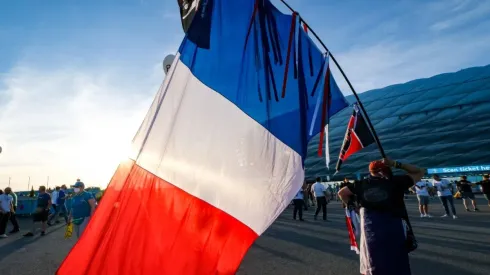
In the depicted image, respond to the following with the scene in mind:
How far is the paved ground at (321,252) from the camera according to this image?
5539 mm

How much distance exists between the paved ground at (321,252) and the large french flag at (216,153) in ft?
9.22

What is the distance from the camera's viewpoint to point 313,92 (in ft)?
12.3

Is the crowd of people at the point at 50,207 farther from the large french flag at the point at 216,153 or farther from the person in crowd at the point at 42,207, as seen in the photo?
the large french flag at the point at 216,153

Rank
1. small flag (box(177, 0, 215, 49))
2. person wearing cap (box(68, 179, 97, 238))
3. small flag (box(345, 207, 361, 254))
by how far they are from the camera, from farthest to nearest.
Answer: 1. person wearing cap (box(68, 179, 97, 238))
2. small flag (box(345, 207, 361, 254))
3. small flag (box(177, 0, 215, 49))

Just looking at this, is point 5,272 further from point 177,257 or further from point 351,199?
point 351,199

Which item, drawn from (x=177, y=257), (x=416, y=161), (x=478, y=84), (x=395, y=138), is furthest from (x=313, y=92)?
(x=478, y=84)

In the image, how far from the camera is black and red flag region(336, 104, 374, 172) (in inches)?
155

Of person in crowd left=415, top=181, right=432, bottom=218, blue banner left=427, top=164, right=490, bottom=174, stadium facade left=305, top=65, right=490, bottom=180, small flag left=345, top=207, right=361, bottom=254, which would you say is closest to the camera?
small flag left=345, top=207, right=361, bottom=254

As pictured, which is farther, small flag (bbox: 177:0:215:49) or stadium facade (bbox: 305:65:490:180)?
stadium facade (bbox: 305:65:490:180)

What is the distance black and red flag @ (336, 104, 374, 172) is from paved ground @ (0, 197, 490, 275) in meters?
2.27

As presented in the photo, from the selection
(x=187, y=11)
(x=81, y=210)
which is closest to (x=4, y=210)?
(x=81, y=210)

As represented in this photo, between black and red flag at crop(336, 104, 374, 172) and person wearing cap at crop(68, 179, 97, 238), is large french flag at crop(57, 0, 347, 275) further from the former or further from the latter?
person wearing cap at crop(68, 179, 97, 238)

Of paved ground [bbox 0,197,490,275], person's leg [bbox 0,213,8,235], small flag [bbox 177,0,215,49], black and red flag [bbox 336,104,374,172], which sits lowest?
paved ground [bbox 0,197,490,275]

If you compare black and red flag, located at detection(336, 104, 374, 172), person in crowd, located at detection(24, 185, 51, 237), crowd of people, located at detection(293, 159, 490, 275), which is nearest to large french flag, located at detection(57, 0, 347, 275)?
black and red flag, located at detection(336, 104, 374, 172)
